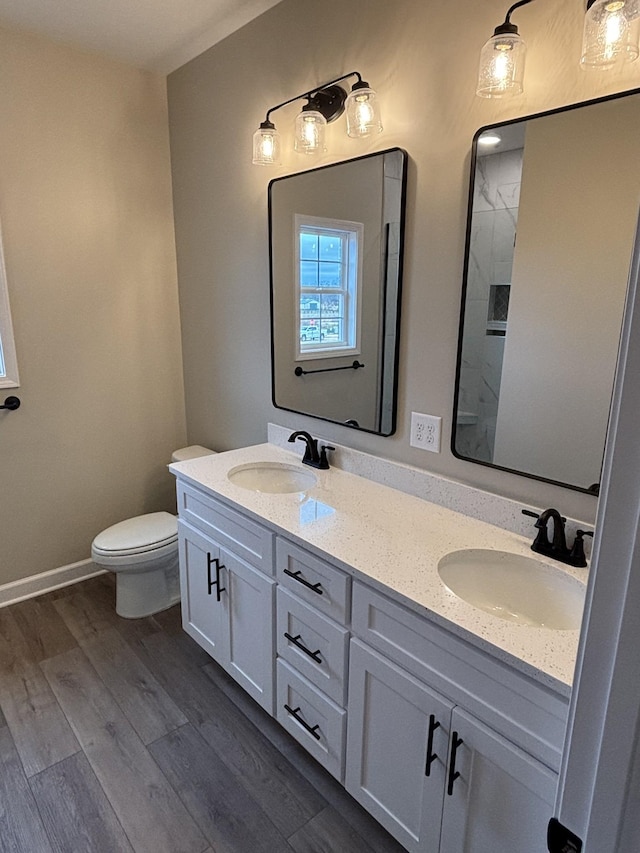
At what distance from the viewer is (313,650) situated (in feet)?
5.08

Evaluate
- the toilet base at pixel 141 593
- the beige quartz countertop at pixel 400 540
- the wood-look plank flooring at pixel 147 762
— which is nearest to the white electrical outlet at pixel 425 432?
the beige quartz countertop at pixel 400 540

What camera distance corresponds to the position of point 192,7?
208 centimetres

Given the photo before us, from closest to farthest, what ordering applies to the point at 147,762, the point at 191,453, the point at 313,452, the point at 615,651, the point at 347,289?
1. the point at 615,651
2. the point at 147,762
3. the point at 347,289
4. the point at 313,452
5. the point at 191,453

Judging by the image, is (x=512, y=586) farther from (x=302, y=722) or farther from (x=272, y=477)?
(x=272, y=477)

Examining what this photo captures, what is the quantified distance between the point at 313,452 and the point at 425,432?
533mm

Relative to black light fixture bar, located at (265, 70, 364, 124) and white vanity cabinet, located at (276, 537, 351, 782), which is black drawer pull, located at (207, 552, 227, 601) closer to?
white vanity cabinet, located at (276, 537, 351, 782)

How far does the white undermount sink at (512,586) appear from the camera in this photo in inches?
52.5

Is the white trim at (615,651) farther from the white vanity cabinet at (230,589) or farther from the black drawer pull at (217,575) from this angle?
the black drawer pull at (217,575)

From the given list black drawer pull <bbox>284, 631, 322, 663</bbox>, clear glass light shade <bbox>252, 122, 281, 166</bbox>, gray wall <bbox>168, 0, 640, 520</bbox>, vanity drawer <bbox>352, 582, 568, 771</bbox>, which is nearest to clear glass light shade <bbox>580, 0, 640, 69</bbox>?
gray wall <bbox>168, 0, 640, 520</bbox>

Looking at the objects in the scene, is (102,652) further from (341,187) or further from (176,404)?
(341,187)

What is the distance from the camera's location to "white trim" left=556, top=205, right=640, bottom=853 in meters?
0.43

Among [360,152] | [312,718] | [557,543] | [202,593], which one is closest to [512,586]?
[557,543]

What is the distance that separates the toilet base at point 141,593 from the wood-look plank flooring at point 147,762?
0.13 meters

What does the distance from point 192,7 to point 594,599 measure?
8.42 feet
